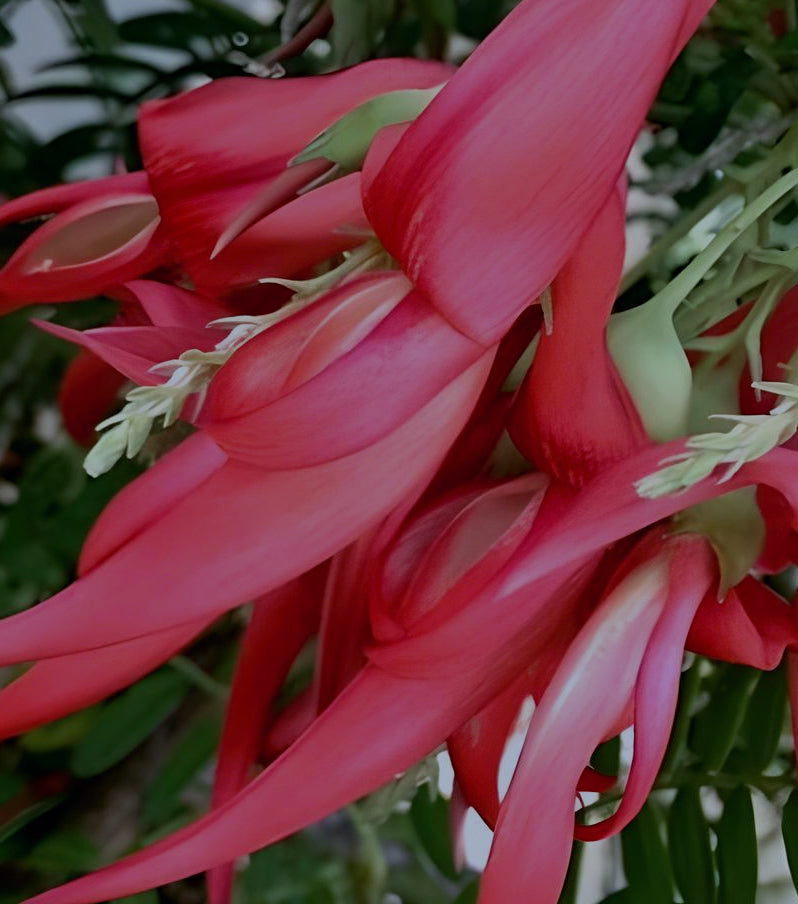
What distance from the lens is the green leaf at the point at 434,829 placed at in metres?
0.37

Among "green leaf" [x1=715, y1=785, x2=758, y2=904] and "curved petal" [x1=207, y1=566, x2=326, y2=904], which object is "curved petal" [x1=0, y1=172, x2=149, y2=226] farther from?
"green leaf" [x1=715, y1=785, x2=758, y2=904]

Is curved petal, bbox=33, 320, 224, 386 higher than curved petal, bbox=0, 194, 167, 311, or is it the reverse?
curved petal, bbox=0, 194, 167, 311

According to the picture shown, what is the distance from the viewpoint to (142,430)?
7.8 inches

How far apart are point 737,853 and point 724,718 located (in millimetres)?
40

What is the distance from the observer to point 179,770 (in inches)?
15.7

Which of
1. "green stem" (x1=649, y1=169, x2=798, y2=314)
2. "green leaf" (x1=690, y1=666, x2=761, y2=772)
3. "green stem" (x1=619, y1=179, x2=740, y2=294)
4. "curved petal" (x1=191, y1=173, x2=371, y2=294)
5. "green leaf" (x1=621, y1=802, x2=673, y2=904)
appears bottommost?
"green leaf" (x1=621, y1=802, x2=673, y2=904)

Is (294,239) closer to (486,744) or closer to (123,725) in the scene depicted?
(486,744)

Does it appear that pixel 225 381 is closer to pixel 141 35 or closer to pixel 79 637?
pixel 79 637

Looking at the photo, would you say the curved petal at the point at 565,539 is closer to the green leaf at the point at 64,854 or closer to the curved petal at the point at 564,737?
the curved petal at the point at 564,737

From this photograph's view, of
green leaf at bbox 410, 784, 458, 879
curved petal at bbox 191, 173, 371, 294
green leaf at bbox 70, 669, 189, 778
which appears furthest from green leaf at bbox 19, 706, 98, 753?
curved petal at bbox 191, 173, 371, 294

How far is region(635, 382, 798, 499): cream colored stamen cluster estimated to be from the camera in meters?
0.17

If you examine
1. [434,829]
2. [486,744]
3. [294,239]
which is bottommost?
[434,829]

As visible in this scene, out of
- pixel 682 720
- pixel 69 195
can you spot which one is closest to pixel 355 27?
pixel 69 195

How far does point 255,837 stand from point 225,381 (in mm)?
80
